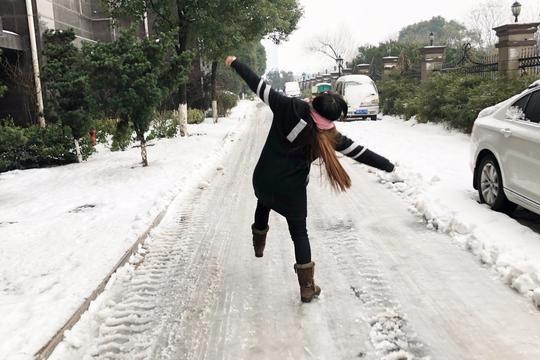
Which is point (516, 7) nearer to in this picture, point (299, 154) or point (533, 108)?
point (533, 108)

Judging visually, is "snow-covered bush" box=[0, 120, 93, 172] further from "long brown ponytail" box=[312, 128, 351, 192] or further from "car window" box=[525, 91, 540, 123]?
"car window" box=[525, 91, 540, 123]

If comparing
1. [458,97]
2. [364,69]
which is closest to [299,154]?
[458,97]

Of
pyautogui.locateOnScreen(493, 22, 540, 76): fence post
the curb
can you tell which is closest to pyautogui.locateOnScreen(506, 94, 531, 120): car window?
the curb

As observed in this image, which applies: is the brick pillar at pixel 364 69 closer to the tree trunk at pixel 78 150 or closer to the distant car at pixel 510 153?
the tree trunk at pixel 78 150

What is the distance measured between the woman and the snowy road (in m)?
0.44

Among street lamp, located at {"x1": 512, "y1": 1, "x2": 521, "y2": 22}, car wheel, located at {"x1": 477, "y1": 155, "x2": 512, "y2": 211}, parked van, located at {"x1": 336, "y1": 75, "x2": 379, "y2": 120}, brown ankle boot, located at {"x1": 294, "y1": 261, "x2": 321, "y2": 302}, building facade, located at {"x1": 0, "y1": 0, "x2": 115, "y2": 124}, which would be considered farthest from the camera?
parked van, located at {"x1": 336, "y1": 75, "x2": 379, "y2": 120}

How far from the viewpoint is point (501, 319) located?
3553mm

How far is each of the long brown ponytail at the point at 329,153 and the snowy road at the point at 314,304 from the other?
1008 millimetres

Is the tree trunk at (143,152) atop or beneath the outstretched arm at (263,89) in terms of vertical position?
beneath

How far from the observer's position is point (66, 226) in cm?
618

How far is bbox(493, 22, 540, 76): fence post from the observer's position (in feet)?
45.7

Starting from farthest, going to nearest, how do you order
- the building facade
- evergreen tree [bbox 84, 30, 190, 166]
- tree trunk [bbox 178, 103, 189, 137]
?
the building facade → tree trunk [bbox 178, 103, 189, 137] → evergreen tree [bbox 84, 30, 190, 166]

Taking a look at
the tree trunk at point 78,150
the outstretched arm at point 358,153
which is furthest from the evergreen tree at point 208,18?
the outstretched arm at point 358,153

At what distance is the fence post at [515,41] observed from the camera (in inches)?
549
